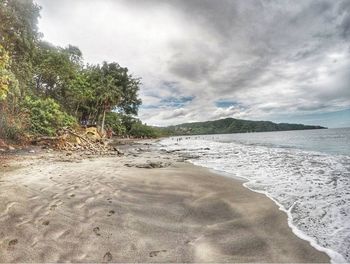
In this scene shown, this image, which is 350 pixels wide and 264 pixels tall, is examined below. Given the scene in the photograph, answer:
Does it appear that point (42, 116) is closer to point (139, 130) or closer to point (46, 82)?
point (46, 82)

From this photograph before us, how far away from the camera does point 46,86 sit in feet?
128

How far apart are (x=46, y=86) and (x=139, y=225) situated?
4184cm

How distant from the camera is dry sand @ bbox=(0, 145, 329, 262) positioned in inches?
113

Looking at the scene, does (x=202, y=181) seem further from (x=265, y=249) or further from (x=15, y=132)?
(x=15, y=132)

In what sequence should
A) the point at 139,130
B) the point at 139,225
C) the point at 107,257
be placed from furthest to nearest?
the point at 139,130 → the point at 139,225 → the point at 107,257

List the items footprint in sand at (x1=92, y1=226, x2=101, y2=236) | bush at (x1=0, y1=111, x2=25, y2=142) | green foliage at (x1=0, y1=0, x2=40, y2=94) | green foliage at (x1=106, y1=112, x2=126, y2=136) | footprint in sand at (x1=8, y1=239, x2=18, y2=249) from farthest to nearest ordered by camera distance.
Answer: green foliage at (x1=106, y1=112, x2=126, y2=136), bush at (x1=0, y1=111, x2=25, y2=142), green foliage at (x1=0, y1=0, x2=40, y2=94), footprint in sand at (x1=92, y1=226, x2=101, y2=236), footprint in sand at (x1=8, y1=239, x2=18, y2=249)

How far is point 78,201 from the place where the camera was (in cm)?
466

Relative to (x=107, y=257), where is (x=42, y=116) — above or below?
above

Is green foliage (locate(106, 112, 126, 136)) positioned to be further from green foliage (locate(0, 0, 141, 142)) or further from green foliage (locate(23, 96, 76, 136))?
green foliage (locate(23, 96, 76, 136))

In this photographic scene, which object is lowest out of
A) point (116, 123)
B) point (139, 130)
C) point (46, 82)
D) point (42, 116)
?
point (139, 130)

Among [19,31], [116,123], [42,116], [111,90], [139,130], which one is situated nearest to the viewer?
[19,31]

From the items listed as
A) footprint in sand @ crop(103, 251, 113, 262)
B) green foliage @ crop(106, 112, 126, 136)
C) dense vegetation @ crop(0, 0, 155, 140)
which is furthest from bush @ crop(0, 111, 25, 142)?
green foliage @ crop(106, 112, 126, 136)

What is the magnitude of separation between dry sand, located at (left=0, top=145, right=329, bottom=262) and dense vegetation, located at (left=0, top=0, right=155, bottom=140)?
25.3 ft

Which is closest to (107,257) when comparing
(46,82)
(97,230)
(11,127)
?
(97,230)
